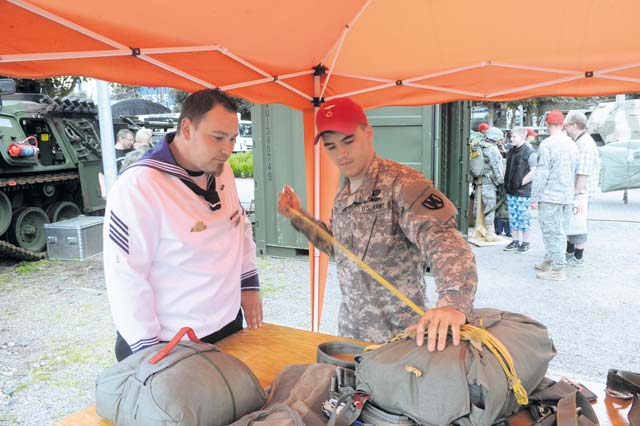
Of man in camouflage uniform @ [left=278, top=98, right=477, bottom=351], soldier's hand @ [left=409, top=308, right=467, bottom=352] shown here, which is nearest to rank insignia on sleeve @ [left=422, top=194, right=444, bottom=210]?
man in camouflage uniform @ [left=278, top=98, right=477, bottom=351]

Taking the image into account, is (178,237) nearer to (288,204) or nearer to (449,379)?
(288,204)

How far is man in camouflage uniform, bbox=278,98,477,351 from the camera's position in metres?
1.76

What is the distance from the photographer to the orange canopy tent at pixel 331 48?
6.12 ft

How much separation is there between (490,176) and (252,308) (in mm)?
6194

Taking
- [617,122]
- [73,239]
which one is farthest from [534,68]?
[617,122]

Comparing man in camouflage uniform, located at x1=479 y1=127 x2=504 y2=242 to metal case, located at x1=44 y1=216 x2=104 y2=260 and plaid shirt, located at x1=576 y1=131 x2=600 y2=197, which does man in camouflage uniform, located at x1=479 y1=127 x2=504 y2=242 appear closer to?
plaid shirt, located at x1=576 y1=131 x2=600 y2=197

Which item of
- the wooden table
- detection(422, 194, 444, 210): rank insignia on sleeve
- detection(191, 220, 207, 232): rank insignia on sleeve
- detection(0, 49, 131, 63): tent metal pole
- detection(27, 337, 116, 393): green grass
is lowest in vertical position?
detection(27, 337, 116, 393): green grass

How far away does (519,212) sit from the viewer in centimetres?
698

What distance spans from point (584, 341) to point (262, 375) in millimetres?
3563

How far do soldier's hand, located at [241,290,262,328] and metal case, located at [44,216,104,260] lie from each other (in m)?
6.21

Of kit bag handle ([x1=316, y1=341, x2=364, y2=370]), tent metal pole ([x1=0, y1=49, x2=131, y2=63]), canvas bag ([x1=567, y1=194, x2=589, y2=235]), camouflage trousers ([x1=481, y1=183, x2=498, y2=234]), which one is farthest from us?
camouflage trousers ([x1=481, y1=183, x2=498, y2=234])

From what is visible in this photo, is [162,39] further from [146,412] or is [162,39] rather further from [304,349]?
[146,412]

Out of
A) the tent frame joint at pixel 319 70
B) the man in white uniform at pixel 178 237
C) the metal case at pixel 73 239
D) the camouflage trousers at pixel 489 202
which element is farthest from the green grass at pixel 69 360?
the camouflage trousers at pixel 489 202

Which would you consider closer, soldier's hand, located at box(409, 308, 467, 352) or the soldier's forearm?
soldier's hand, located at box(409, 308, 467, 352)
